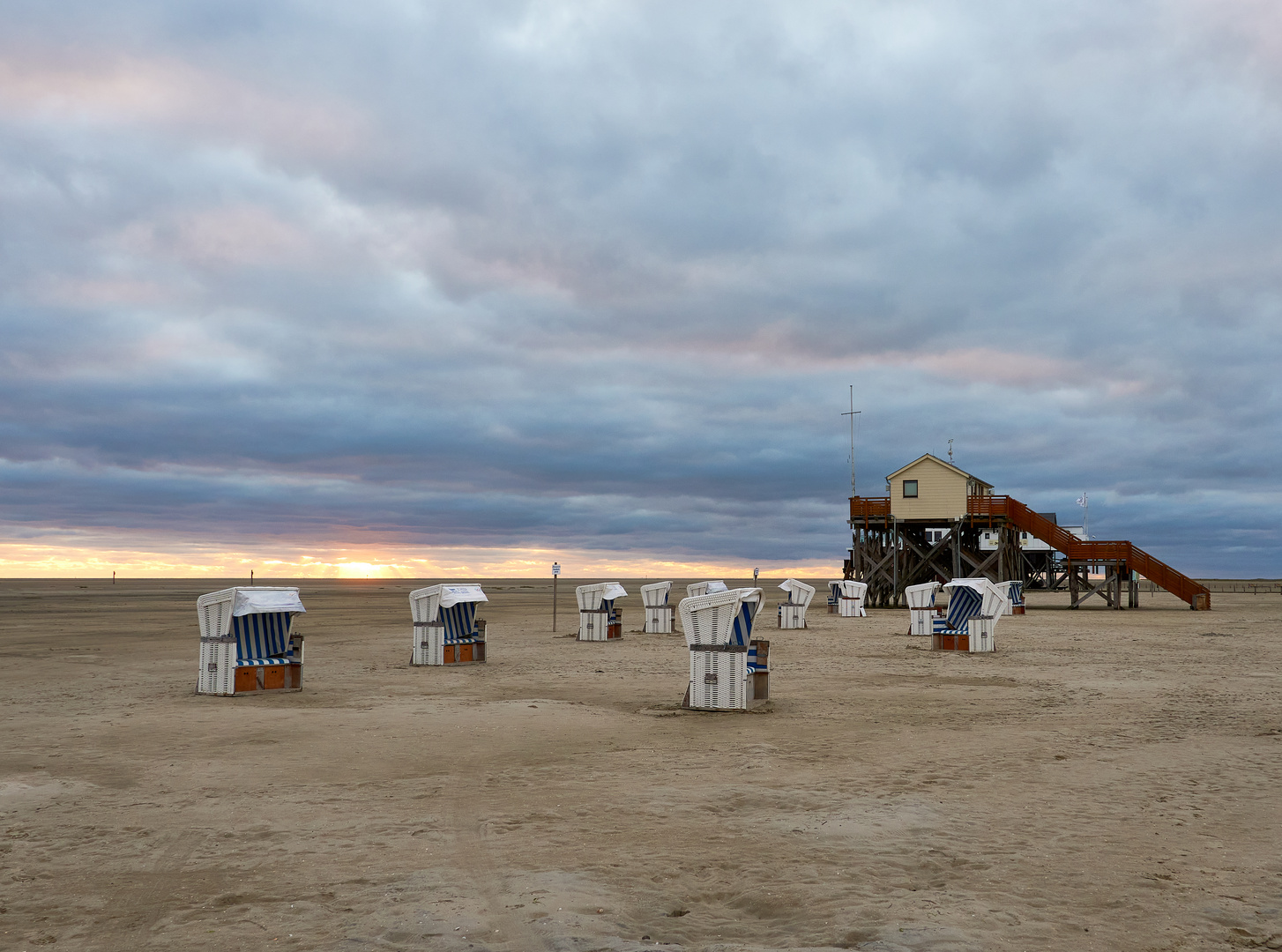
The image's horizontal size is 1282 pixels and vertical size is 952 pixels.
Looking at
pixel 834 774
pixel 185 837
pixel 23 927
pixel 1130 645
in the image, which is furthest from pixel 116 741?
pixel 1130 645

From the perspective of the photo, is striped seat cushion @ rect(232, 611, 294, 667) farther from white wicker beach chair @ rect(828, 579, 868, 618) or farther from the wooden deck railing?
the wooden deck railing

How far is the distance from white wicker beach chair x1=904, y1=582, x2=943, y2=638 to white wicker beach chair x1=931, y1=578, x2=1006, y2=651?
15.2 feet

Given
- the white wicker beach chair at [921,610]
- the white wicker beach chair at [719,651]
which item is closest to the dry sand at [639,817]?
the white wicker beach chair at [719,651]

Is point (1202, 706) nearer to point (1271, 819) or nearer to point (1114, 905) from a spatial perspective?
point (1271, 819)

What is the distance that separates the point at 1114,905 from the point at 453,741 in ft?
24.7

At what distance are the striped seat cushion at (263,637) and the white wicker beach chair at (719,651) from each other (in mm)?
7008

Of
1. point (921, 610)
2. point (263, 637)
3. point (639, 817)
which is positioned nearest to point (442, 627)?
point (263, 637)

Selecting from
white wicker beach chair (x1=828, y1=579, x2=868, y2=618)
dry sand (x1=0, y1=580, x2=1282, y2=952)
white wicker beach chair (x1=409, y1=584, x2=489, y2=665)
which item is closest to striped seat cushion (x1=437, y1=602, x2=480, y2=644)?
white wicker beach chair (x1=409, y1=584, x2=489, y2=665)

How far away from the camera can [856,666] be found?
66.4 feet

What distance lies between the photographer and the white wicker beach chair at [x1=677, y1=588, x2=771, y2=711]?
44.4ft

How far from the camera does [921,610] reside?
2947 centimetres

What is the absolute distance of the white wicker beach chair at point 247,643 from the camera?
1547 centimetres

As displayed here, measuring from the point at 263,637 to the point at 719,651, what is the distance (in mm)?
7735

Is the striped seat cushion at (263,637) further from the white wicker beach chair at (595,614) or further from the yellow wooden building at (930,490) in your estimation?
the yellow wooden building at (930,490)
